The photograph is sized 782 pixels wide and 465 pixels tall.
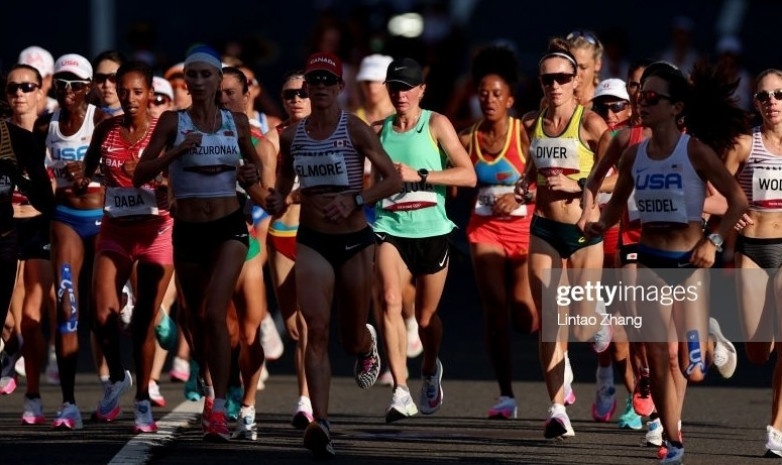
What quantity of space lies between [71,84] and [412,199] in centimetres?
242

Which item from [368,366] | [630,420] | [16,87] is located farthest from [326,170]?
[16,87]

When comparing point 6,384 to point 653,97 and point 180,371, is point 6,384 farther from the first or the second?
point 653,97

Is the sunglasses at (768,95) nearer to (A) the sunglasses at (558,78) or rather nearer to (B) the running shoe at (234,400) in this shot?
(A) the sunglasses at (558,78)

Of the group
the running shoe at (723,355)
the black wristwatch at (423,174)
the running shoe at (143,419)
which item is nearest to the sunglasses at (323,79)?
the black wristwatch at (423,174)

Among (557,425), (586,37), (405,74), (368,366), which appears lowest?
(557,425)

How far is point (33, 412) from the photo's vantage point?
Answer: 15031mm

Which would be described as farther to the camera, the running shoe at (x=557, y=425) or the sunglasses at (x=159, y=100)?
the sunglasses at (x=159, y=100)

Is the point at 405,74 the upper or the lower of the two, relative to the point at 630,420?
upper


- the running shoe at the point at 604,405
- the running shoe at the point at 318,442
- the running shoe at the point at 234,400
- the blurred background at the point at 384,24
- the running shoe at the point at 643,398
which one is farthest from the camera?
the blurred background at the point at 384,24

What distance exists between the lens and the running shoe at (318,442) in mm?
13109

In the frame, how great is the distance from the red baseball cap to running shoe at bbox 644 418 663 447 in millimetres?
2806

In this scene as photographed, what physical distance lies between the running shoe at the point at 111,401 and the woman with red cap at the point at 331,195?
6.20 feet

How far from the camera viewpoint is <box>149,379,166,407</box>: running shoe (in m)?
16.2

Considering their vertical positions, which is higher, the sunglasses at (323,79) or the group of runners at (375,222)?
the sunglasses at (323,79)
